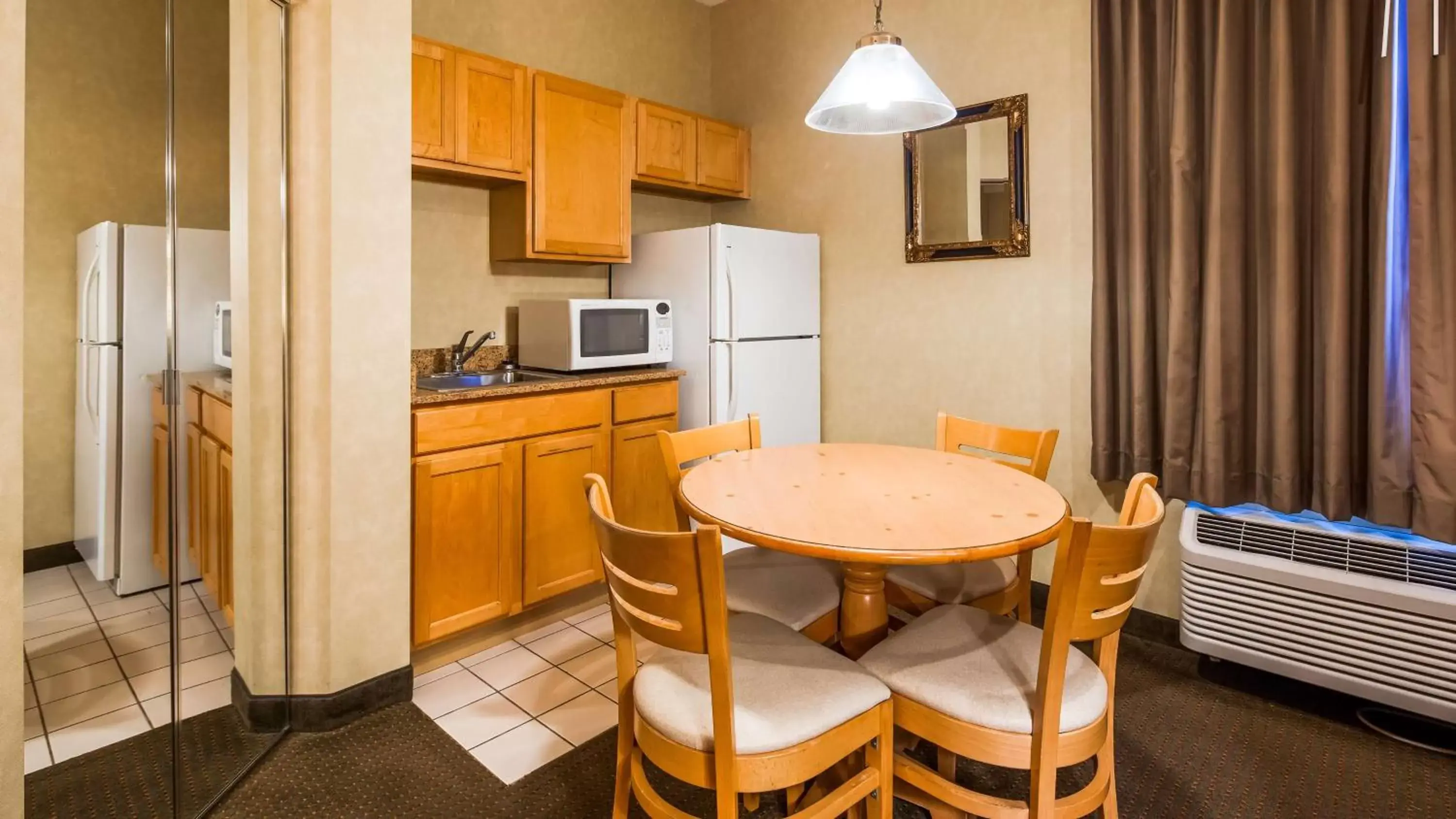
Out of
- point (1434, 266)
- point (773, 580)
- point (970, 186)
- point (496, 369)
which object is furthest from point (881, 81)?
point (496, 369)

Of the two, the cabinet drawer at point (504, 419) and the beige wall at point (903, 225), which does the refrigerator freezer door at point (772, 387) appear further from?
the cabinet drawer at point (504, 419)

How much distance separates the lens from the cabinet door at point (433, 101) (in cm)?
278

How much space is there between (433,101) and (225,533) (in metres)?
1.69

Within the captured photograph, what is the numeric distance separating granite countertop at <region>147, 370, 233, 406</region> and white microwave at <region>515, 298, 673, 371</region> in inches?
51.3

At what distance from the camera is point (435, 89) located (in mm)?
2832

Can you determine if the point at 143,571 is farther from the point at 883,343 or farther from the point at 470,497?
the point at 883,343

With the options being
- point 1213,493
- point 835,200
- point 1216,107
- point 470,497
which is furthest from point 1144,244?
point 470,497

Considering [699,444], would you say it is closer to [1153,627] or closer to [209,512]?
[209,512]

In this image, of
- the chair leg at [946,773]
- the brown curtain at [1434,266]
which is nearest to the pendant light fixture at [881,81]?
the brown curtain at [1434,266]

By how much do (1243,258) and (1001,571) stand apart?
1.33 m

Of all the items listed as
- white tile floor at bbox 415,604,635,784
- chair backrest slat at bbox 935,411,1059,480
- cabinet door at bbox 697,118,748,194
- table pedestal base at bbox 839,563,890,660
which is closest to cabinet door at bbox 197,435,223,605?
white tile floor at bbox 415,604,635,784

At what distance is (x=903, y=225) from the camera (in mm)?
3500

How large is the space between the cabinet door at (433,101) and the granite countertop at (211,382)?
116cm

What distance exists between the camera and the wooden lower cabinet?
2.57m
